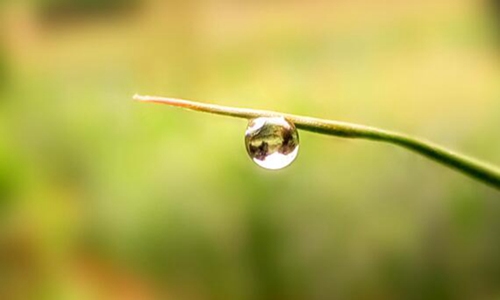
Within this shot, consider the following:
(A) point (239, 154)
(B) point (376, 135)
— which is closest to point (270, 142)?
(B) point (376, 135)

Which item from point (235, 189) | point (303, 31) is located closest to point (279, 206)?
point (235, 189)

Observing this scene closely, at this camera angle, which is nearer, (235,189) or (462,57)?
(235,189)

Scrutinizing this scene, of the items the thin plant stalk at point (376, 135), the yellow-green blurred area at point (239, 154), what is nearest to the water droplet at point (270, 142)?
the thin plant stalk at point (376, 135)

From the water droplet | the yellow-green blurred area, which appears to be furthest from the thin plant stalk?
the yellow-green blurred area

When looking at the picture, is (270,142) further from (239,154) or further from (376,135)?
→ (239,154)

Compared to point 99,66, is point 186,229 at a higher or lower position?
lower

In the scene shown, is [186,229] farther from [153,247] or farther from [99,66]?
[99,66]

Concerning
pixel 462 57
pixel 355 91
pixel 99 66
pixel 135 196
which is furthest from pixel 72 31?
pixel 462 57

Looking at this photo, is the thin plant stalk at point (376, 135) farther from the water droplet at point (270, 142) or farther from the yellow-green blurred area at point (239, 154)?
the yellow-green blurred area at point (239, 154)
